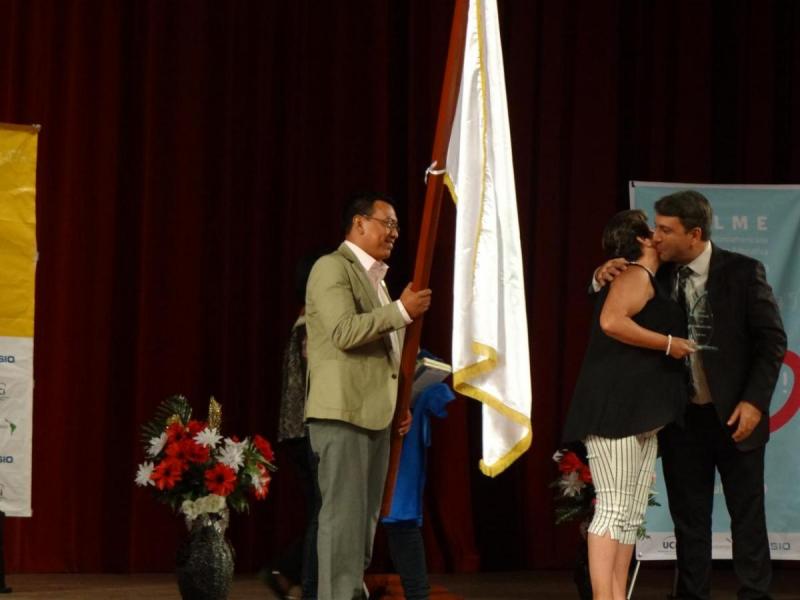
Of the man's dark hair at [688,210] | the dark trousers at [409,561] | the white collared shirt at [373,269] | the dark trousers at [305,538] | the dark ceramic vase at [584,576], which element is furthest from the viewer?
the dark ceramic vase at [584,576]

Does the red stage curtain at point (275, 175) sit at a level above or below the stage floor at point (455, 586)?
above

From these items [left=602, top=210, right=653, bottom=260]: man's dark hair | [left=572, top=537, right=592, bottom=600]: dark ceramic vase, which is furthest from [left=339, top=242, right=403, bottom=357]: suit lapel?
[left=572, top=537, right=592, bottom=600]: dark ceramic vase

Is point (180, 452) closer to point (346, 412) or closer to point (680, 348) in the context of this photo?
point (346, 412)

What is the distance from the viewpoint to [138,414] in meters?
5.67

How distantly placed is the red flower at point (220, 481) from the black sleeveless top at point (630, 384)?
1.29 metres

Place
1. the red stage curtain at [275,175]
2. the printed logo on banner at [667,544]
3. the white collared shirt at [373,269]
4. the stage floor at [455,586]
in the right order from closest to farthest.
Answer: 1. the white collared shirt at [373,269]
2. the stage floor at [455,586]
3. the printed logo on banner at [667,544]
4. the red stage curtain at [275,175]

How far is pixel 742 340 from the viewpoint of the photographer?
12.9 feet

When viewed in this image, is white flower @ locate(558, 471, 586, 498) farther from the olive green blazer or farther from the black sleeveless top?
the olive green blazer

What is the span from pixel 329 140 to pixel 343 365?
2744 mm

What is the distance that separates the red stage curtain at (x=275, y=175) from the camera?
5.64 m

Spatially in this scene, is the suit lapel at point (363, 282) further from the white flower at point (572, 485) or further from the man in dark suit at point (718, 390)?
the white flower at point (572, 485)

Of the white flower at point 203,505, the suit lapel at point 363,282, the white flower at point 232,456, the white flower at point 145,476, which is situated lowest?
the white flower at point 203,505

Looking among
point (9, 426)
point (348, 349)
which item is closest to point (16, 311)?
point (9, 426)

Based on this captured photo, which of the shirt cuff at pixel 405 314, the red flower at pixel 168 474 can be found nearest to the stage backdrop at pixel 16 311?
the red flower at pixel 168 474
